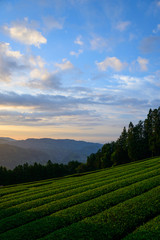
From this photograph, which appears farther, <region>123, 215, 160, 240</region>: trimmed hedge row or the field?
Result: the field

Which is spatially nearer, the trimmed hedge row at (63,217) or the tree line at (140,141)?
the trimmed hedge row at (63,217)

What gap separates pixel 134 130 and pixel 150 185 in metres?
62.8

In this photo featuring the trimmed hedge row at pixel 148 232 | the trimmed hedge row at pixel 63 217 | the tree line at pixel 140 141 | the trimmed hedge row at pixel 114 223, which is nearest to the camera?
the trimmed hedge row at pixel 148 232

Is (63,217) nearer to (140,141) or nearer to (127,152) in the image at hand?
(140,141)

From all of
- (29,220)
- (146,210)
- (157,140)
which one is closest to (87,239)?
(146,210)

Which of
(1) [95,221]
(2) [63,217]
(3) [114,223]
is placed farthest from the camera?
(2) [63,217]

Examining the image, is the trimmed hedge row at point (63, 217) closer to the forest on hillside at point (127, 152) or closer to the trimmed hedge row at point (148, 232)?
the trimmed hedge row at point (148, 232)

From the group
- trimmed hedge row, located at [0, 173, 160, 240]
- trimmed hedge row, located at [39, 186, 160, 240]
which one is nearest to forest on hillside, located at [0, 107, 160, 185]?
trimmed hedge row, located at [0, 173, 160, 240]

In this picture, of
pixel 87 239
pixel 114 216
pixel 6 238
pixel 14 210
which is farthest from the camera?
pixel 14 210

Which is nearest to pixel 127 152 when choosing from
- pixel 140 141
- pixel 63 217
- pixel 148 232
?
pixel 140 141

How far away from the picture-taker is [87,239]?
1121 centimetres

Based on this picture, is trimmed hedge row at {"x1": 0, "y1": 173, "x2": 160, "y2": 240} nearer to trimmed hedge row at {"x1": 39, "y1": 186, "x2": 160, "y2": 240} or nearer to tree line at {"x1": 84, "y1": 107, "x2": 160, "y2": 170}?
trimmed hedge row at {"x1": 39, "y1": 186, "x2": 160, "y2": 240}

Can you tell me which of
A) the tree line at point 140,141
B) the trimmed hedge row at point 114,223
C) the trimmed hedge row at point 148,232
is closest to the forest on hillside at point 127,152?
the tree line at point 140,141

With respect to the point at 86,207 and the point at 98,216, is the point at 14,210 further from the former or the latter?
the point at 98,216
